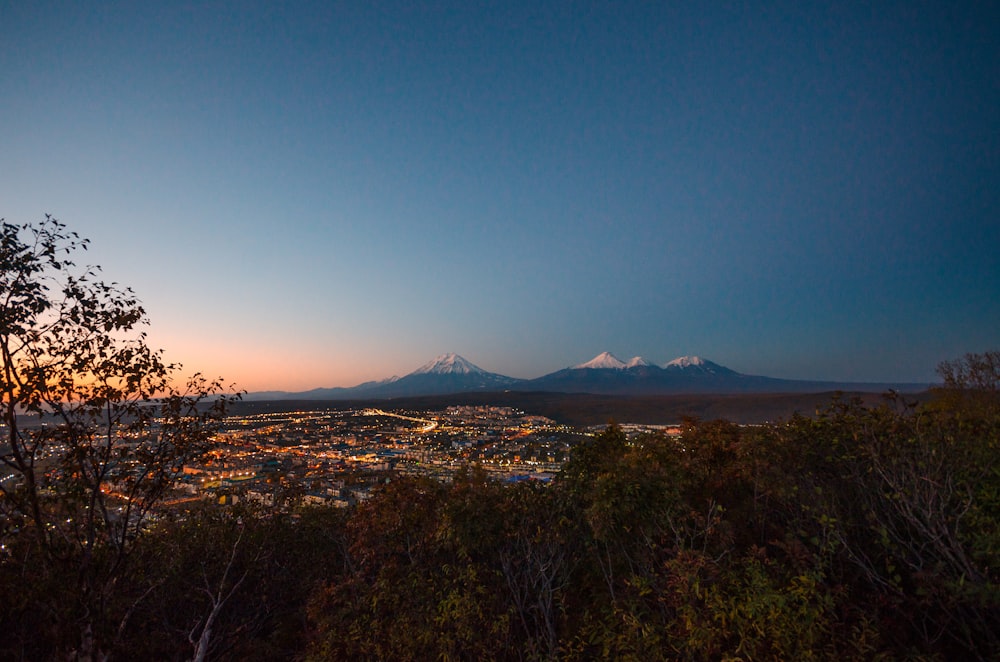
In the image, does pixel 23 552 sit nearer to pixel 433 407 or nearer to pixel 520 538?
pixel 520 538

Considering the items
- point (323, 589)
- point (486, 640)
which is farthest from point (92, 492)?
point (486, 640)

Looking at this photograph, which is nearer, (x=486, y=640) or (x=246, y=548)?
(x=486, y=640)

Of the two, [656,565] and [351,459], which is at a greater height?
[656,565]

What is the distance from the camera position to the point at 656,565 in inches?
294

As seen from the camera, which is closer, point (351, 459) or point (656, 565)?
point (656, 565)

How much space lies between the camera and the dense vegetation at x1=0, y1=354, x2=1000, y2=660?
5.36m

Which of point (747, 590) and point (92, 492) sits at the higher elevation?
point (92, 492)

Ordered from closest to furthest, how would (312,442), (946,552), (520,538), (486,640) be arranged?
(946,552), (486,640), (520,538), (312,442)

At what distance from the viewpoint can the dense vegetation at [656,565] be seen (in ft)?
17.6

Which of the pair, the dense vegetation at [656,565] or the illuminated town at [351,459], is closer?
the dense vegetation at [656,565]

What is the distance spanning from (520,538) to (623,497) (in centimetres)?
211

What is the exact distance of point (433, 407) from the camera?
116812 millimetres

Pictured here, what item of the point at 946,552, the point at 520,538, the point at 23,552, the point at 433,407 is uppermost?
the point at 946,552

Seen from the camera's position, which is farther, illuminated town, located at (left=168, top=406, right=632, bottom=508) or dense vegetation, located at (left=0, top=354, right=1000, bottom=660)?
illuminated town, located at (left=168, top=406, right=632, bottom=508)
